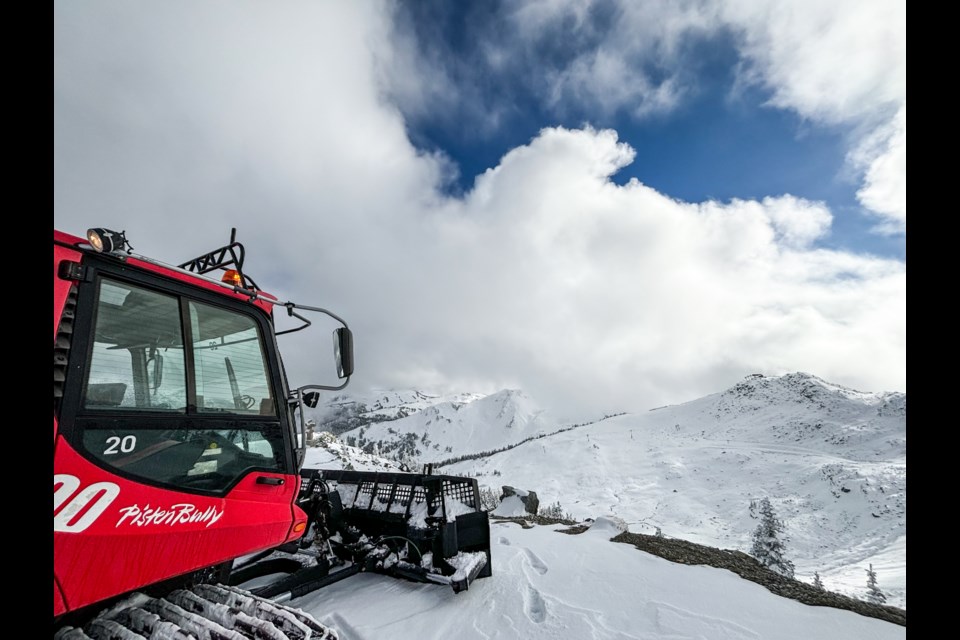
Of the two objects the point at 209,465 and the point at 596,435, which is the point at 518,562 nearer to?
the point at 209,465

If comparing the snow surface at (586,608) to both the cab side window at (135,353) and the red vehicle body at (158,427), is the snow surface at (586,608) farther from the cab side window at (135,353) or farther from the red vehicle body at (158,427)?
the cab side window at (135,353)

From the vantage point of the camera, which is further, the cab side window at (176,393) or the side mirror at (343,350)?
the side mirror at (343,350)

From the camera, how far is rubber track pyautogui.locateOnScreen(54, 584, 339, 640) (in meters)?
2.19

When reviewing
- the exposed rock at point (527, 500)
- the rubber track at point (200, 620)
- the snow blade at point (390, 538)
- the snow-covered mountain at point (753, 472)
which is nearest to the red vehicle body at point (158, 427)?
the rubber track at point (200, 620)

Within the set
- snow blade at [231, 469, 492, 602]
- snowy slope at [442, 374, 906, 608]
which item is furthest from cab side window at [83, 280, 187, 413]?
snowy slope at [442, 374, 906, 608]

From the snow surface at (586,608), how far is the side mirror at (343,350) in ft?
8.47

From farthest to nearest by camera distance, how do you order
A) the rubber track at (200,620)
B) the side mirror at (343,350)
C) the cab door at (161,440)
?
the side mirror at (343,350), the rubber track at (200,620), the cab door at (161,440)

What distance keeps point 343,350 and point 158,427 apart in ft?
4.42

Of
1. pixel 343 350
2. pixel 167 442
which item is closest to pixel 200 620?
pixel 167 442

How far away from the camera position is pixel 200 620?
232cm

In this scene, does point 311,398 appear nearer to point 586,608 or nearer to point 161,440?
point 161,440

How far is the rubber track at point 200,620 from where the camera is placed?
7.19ft
